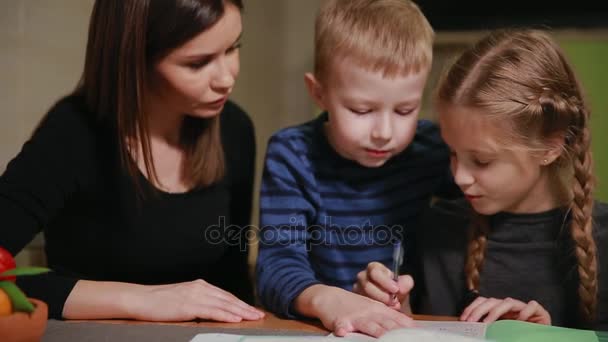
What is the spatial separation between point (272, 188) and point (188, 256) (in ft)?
0.94

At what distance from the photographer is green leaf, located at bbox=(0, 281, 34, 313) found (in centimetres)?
77

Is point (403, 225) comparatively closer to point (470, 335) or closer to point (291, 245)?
point (291, 245)

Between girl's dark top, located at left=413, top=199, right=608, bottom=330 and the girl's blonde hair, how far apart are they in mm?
38

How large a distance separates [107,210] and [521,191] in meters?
0.75

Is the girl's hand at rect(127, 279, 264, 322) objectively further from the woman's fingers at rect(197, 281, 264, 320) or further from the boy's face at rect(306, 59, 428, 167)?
the boy's face at rect(306, 59, 428, 167)

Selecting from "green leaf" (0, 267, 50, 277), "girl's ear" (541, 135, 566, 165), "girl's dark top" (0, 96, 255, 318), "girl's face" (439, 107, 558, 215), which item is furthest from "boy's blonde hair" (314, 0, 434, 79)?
"green leaf" (0, 267, 50, 277)

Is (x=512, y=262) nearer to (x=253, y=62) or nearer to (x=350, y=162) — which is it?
(x=350, y=162)

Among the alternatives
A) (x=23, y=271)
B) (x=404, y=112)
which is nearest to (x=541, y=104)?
(x=404, y=112)

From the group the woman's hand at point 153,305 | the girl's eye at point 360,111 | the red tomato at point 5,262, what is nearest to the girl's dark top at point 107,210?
A: the woman's hand at point 153,305

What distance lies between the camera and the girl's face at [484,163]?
3.44 ft

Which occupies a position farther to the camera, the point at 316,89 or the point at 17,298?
the point at 316,89

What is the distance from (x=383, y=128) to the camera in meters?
1.10

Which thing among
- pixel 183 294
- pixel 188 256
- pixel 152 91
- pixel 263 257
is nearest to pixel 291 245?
pixel 263 257

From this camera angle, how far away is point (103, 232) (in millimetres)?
1301
